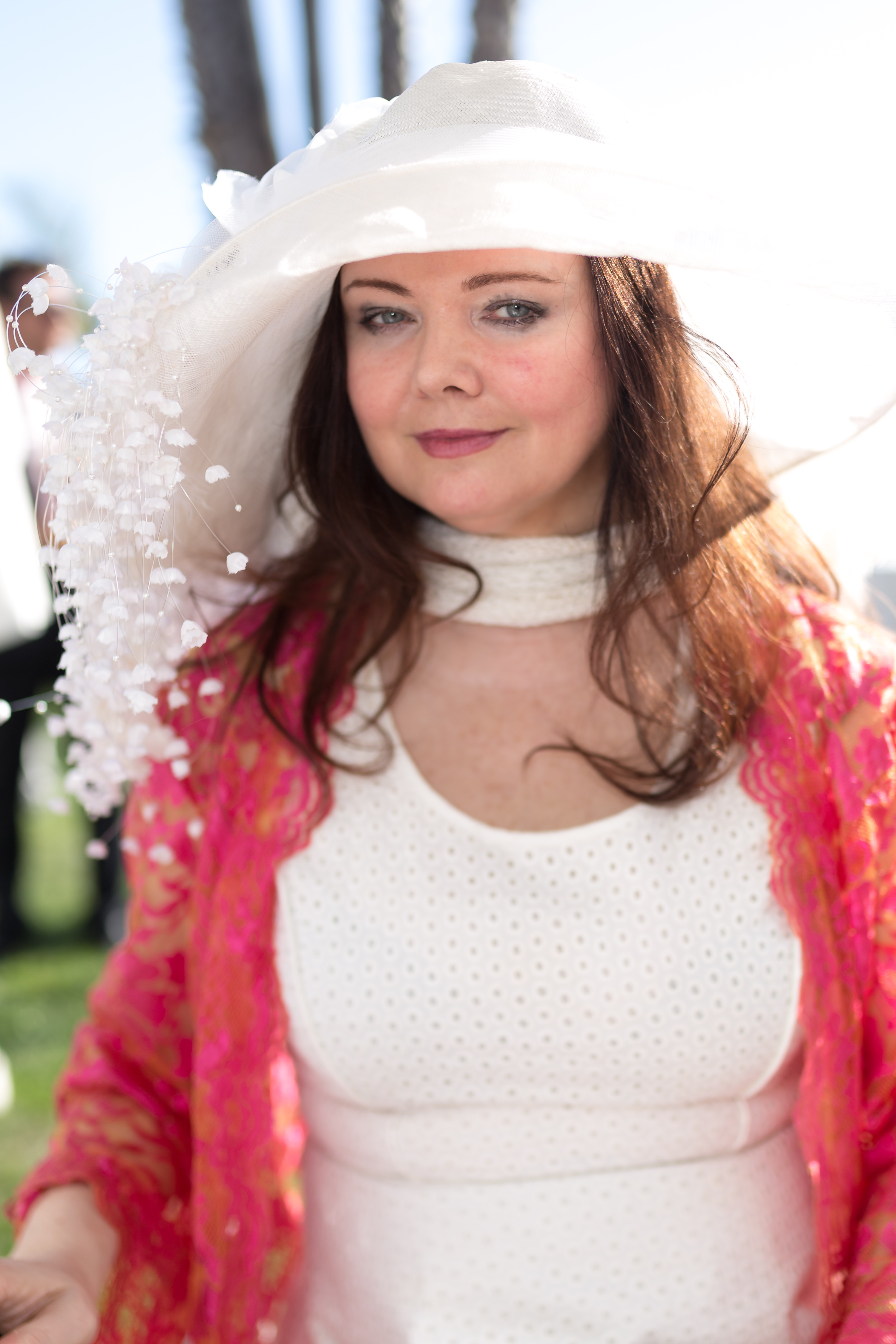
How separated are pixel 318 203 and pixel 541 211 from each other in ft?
0.73

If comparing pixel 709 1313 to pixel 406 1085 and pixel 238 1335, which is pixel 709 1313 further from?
pixel 238 1335

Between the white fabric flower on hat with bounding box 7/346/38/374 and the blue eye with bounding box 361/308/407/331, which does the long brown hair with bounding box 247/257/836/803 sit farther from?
the white fabric flower on hat with bounding box 7/346/38/374

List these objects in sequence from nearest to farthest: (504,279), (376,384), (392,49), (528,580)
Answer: (504,279), (376,384), (528,580), (392,49)

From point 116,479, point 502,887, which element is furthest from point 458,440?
point 502,887

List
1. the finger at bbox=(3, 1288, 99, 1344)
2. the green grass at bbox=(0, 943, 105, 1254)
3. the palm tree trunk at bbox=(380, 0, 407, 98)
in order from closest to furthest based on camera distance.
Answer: the finger at bbox=(3, 1288, 99, 1344)
the palm tree trunk at bbox=(380, 0, 407, 98)
the green grass at bbox=(0, 943, 105, 1254)

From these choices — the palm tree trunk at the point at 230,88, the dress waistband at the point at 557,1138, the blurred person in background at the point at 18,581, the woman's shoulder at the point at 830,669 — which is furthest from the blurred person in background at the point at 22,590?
the woman's shoulder at the point at 830,669

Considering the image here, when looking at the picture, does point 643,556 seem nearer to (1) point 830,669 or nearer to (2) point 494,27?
(1) point 830,669

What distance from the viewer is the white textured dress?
1314 mm

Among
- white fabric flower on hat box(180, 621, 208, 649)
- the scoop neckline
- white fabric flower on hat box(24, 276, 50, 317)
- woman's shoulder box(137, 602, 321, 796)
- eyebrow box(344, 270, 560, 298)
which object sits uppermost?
white fabric flower on hat box(24, 276, 50, 317)

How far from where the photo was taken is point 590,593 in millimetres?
1490

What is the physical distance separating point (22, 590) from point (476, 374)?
7.00 ft

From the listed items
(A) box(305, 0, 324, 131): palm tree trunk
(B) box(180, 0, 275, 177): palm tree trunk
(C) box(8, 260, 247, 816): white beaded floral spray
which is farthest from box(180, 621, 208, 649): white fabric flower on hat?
(A) box(305, 0, 324, 131): palm tree trunk

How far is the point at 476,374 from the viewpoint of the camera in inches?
48.7

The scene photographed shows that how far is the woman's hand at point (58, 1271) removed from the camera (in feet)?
3.64
